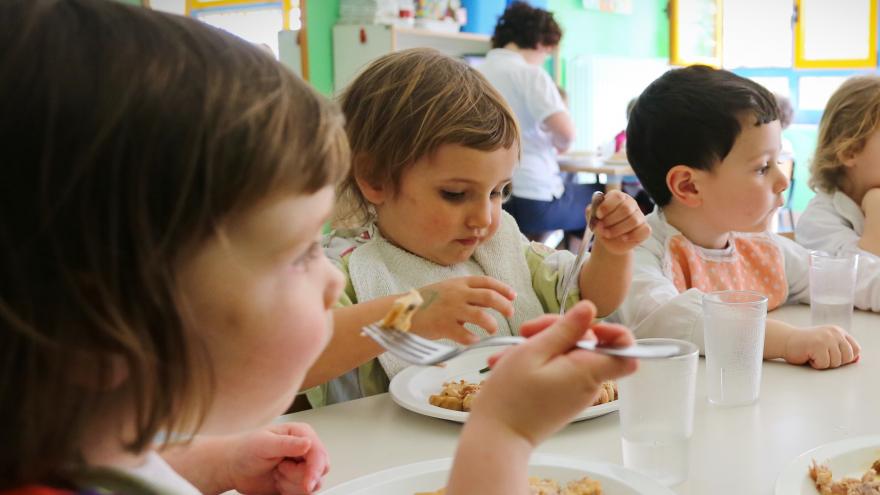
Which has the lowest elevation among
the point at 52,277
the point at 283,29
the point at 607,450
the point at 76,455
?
the point at 607,450

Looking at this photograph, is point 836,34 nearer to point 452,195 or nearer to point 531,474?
point 452,195

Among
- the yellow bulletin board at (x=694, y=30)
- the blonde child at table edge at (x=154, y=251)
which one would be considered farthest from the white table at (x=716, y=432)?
the yellow bulletin board at (x=694, y=30)

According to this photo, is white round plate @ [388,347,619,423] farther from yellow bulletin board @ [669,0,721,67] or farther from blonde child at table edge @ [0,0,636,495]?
yellow bulletin board @ [669,0,721,67]

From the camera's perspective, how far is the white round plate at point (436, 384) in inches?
37.5

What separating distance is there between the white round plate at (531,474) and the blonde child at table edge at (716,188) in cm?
78

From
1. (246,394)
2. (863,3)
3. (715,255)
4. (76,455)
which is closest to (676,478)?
(246,394)

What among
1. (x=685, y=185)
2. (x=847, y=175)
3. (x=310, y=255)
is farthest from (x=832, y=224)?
(x=310, y=255)

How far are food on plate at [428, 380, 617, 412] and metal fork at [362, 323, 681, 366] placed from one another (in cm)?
27

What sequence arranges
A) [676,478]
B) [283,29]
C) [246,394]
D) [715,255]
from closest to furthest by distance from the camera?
[246,394] → [676,478] → [715,255] → [283,29]

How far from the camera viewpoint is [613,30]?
23.0 ft

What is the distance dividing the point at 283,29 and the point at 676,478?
4328 millimetres

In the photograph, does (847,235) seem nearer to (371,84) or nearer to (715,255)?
(715,255)

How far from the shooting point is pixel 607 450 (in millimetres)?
895

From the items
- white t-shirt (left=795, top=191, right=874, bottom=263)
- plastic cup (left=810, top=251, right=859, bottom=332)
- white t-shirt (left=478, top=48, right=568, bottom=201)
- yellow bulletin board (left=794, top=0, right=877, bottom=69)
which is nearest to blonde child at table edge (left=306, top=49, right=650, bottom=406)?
plastic cup (left=810, top=251, right=859, bottom=332)
